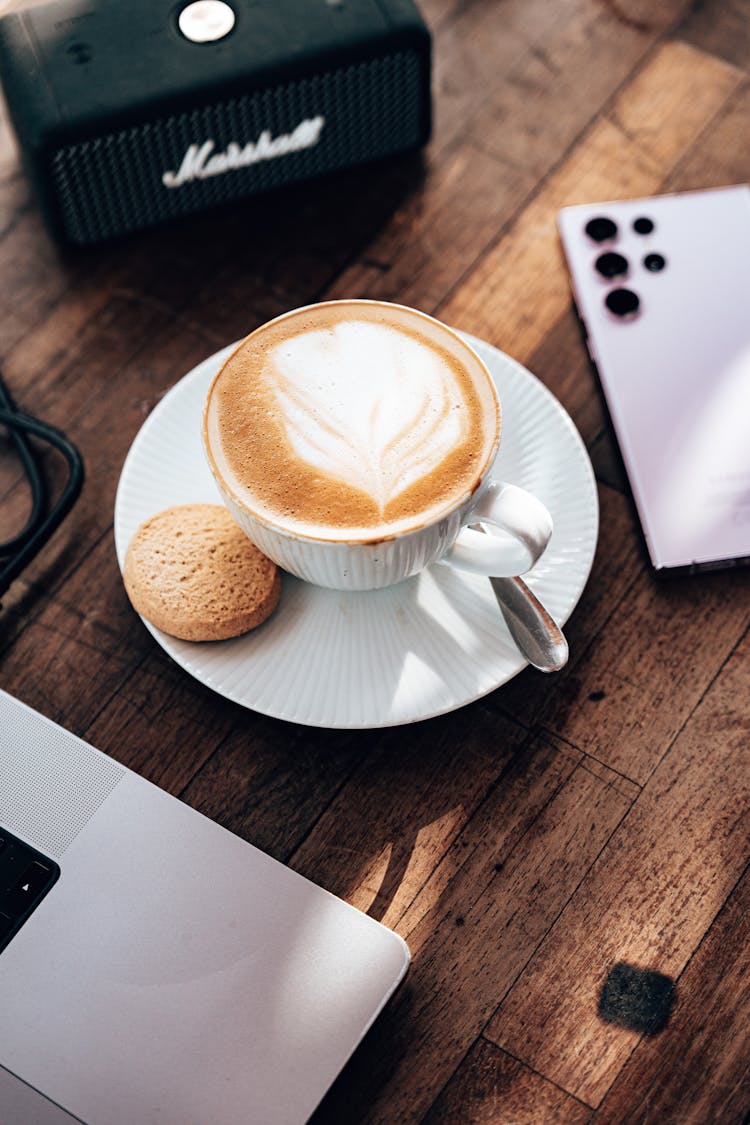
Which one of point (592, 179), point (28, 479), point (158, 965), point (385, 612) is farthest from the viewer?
point (592, 179)

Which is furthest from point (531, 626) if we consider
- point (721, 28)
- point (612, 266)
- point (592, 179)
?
point (721, 28)

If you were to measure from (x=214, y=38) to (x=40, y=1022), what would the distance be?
75 centimetres

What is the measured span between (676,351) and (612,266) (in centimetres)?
10

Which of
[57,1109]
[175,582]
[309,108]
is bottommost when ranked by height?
[57,1109]

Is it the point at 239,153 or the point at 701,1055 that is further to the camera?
the point at 239,153

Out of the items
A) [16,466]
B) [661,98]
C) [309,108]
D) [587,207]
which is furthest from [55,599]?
[661,98]

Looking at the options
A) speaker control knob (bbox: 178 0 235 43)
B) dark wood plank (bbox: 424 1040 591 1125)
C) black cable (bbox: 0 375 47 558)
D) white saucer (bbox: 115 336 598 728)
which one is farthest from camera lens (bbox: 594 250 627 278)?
dark wood plank (bbox: 424 1040 591 1125)

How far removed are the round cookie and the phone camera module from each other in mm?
374

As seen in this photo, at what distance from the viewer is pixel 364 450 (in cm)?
67

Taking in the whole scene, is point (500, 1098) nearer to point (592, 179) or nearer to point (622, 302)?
point (622, 302)

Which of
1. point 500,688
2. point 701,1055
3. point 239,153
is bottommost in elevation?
point 701,1055

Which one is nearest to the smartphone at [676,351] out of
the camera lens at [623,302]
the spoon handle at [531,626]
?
the camera lens at [623,302]

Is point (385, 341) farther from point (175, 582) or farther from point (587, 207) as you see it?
point (587, 207)

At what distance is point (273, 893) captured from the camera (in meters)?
0.64
